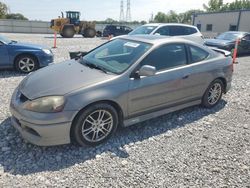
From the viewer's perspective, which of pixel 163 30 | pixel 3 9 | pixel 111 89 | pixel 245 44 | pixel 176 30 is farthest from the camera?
pixel 3 9

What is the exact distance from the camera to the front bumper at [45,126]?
298cm

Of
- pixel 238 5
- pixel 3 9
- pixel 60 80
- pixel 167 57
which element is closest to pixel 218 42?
pixel 167 57

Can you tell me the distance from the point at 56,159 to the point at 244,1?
70.3 m

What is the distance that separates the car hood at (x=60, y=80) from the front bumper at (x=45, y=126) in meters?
0.27

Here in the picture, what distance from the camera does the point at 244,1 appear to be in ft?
200

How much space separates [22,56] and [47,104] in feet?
15.2

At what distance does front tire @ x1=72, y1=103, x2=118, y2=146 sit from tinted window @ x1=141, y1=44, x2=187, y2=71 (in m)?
0.96

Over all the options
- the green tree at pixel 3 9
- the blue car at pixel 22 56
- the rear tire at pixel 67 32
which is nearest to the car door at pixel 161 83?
the blue car at pixel 22 56

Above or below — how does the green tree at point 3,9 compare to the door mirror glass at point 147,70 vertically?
above

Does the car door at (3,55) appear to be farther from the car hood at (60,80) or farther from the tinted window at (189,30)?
the tinted window at (189,30)

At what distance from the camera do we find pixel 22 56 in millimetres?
6977

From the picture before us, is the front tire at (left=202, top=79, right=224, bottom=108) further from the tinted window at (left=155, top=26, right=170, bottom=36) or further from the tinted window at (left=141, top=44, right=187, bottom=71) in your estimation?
the tinted window at (left=155, top=26, right=170, bottom=36)

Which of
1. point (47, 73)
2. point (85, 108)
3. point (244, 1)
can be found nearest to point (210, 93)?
point (85, 108)

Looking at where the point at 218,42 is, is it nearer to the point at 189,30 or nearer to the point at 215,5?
the point at 189,30
